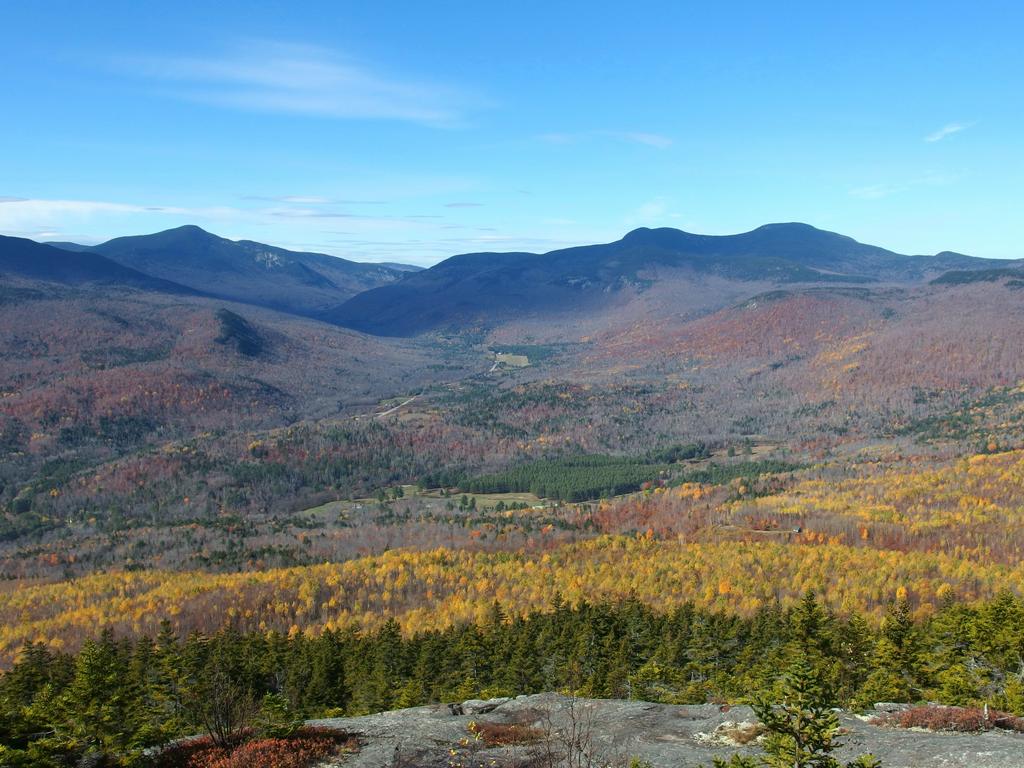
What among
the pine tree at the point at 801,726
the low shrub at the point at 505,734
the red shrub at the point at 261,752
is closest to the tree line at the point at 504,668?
the red shrub at the point at 261,752

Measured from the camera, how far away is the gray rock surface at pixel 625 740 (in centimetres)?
3538

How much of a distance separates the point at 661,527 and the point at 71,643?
356 feet

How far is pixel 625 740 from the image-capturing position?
137ft

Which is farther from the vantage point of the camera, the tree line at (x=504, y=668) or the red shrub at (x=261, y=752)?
the tree line at (x=504, y=668)

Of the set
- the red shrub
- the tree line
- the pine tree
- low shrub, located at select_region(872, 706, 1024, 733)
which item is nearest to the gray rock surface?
low shrub, located at select_region(872, 706, 1024, 733)

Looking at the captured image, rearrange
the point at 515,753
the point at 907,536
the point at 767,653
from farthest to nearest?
the point at 907,536, the point at 767,653, the point at 515,753

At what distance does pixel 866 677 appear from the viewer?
60156mm

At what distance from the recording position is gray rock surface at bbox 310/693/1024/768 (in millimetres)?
35375

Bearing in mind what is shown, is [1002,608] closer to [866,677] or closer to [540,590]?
[866,677]

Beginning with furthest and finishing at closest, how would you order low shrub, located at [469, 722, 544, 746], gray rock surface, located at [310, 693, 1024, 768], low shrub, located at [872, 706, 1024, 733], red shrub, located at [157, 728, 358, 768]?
low shrub, located at [469, 722, 544, 746] < low shrub, located at [872, 706, 1024, 733] < gray rock surface, located at [310, 693, 1024, 768] < red shrub, located at [157, 728, 358, 768]

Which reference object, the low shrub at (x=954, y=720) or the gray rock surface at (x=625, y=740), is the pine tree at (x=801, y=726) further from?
the low shrub at (x=954, y=720)

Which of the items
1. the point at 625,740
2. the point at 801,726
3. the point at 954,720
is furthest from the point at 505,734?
the point at 954,720

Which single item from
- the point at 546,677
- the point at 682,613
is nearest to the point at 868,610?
the point at 682,613

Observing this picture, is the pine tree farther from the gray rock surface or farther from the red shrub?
the red shrub
